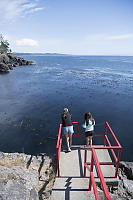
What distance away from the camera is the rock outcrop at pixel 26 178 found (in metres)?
4.41

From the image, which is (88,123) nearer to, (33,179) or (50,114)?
(33,179)

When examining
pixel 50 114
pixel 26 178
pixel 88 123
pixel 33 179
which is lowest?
pixel 33 179

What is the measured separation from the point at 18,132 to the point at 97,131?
25.0 ft

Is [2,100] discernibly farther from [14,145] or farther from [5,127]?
[14,145]

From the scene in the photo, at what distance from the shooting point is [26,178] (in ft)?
18.1

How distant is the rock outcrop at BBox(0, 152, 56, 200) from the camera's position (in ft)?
14.5

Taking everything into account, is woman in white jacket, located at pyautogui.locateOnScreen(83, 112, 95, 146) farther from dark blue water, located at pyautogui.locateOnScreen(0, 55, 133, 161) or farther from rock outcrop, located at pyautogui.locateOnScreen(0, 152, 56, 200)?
dark blue water, located at pyautogui.locateOnScreen(0, 55, 133, 161)

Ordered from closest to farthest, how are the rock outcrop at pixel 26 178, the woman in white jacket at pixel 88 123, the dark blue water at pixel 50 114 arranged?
1. the rock outcrop at pixel 26 178
2. the woman in white jacket at pixel 88 123
3. the dark blue water at pixel 50 114

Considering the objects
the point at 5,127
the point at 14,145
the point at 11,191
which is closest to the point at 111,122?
the point at 14,145

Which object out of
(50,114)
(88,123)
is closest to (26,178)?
(88,123)

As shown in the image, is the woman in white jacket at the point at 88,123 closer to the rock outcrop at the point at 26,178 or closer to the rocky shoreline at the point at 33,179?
the rocky shoreline at the point at 33,179

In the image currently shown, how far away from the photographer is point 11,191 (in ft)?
14.2

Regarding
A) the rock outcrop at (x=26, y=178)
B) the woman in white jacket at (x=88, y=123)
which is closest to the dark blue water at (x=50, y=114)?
the rock outcrop at (x=26, y=178)

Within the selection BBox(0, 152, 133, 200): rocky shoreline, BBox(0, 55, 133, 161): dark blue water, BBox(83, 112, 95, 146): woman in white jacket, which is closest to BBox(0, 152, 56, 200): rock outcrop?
BBox(0, 152, 133, 200): rocky shoreline
